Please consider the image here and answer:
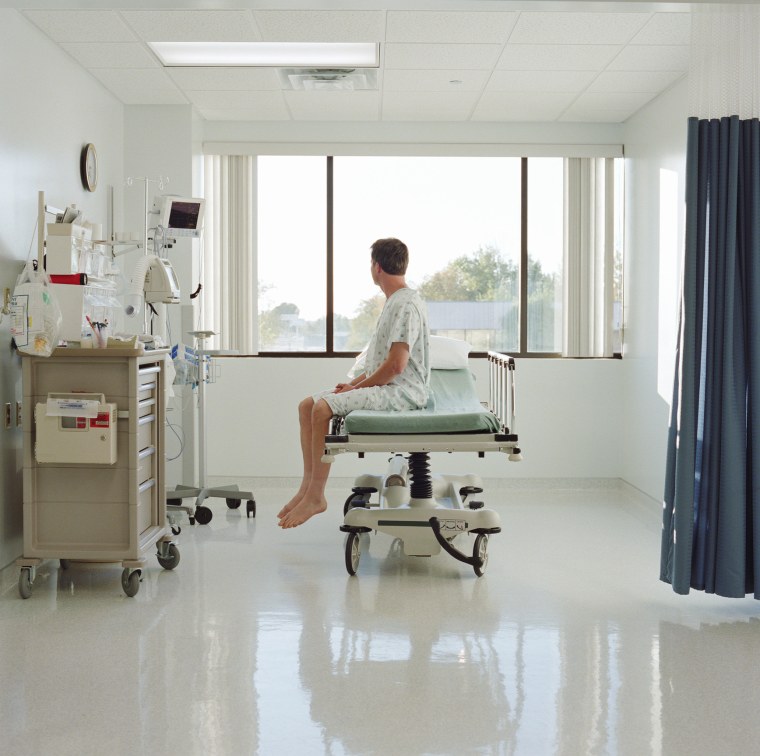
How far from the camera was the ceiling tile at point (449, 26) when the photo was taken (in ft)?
13.9

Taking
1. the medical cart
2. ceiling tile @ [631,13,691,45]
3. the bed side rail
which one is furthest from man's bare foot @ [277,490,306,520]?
ceiling tile @ [631,13,691,45]

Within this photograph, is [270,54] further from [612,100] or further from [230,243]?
[612,100]

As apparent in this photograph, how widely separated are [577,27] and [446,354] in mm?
1986

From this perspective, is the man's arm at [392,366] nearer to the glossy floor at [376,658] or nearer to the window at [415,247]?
the glossy floor at [376,658]

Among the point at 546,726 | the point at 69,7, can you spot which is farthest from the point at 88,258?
the point at 546,726

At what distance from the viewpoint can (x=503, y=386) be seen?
183 inches

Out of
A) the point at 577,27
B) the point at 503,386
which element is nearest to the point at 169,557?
the point at 503,386

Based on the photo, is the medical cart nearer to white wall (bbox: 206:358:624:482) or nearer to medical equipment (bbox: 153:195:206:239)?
medical equipment (bbox: 153:195:206:239)

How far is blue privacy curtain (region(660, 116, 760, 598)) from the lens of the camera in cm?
350

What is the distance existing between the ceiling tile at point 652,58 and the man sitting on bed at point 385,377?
1634mm

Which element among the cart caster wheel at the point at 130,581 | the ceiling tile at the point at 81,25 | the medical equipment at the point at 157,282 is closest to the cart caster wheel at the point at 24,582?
the cart caster wheel at the point at 130,581

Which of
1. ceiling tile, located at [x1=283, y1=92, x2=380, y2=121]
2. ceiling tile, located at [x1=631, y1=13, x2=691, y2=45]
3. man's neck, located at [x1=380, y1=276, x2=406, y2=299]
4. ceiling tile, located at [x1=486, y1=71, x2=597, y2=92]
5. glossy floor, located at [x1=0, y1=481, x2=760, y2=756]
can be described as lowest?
glossy floor, located at [x1=0, y1=481, x2=760, y2=756]

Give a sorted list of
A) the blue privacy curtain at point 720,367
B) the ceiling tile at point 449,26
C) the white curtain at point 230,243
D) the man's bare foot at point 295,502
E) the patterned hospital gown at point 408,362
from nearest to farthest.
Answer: the blue privacy curtain at point 720,367 → the ceiling tile at point 449,26 → the patterned hospital gown at point 408,362 → the man's bare foot at point 295,502 → the white curtain at point 230,243

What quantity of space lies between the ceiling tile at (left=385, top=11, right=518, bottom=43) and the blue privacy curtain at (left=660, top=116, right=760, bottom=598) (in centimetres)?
123
